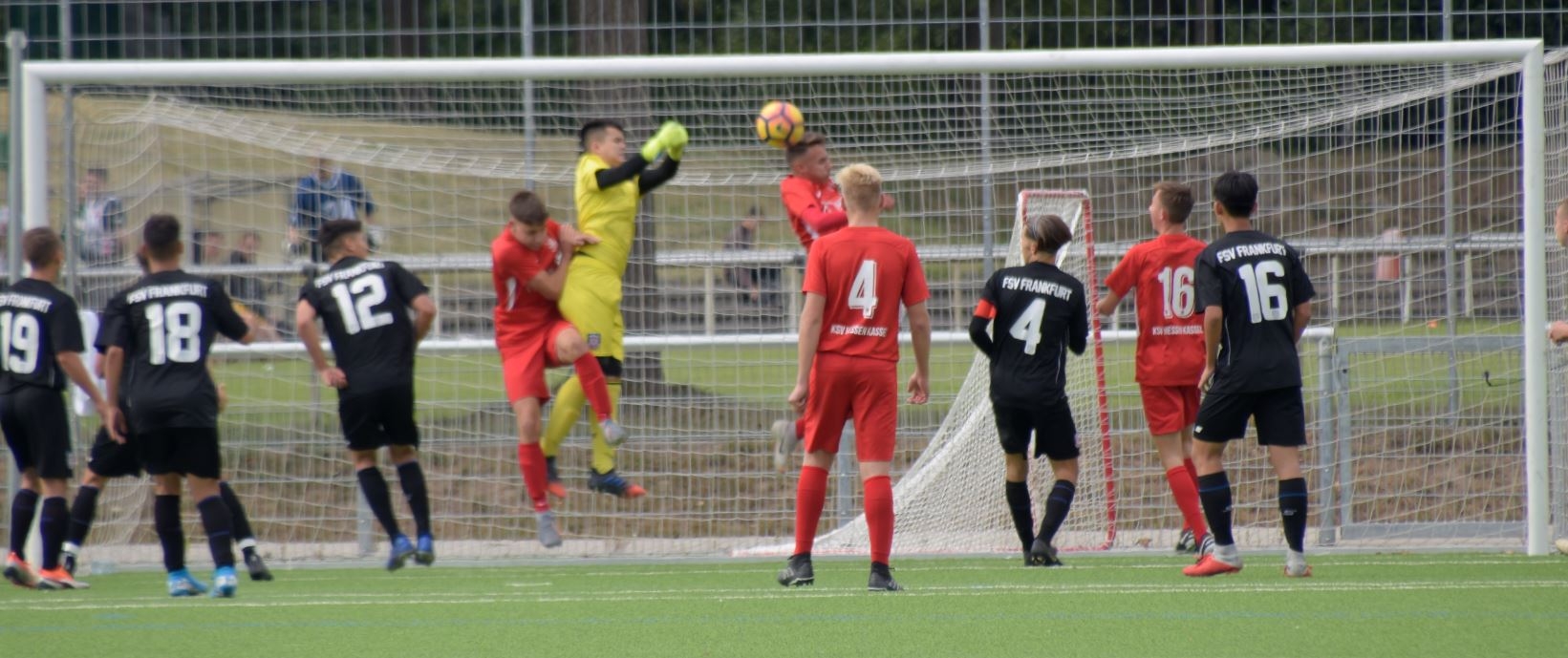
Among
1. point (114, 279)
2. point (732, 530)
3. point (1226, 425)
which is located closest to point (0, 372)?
point (114, 279)

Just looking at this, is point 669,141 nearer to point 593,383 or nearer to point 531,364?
point 593,383

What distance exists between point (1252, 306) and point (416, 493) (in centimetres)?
428

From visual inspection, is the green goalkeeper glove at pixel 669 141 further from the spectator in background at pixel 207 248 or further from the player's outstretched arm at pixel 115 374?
the spectator in background at pixel 207 248

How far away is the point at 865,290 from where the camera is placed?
661 centimetres

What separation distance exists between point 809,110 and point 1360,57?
322 cm

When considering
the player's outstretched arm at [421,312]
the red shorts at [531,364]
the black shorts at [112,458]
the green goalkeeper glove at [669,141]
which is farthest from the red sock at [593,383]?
the black shorts at [112,458]

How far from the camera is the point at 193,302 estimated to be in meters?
7.02

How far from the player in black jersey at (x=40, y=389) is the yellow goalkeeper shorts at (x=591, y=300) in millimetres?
2369

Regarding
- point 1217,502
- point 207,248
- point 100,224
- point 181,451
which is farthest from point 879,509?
point 100,224

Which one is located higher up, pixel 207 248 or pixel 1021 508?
pixel 207 248

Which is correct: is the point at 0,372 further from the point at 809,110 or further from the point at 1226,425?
the point at 1226,425

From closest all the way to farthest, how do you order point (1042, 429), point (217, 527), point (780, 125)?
1. point (217, 527)
2. point (1042, 429)
3. point (780, 125)

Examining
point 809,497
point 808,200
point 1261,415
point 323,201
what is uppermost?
point 323,201

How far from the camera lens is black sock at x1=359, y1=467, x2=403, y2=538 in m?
8.13
